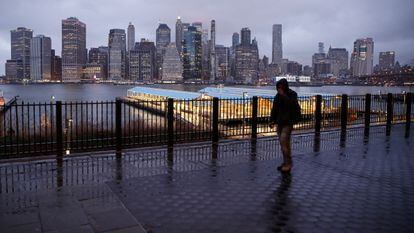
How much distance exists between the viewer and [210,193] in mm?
7109

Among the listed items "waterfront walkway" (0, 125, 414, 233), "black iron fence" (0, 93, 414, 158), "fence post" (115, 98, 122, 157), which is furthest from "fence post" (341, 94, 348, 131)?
"fence post" (115, 98, 122, 157)

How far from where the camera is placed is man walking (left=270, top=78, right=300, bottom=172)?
8.81 meters

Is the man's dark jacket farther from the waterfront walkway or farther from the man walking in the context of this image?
the waterfront walkway

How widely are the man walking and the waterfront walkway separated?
0.54 m

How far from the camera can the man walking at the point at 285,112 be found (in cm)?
881

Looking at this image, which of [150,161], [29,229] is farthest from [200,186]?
[29,229]

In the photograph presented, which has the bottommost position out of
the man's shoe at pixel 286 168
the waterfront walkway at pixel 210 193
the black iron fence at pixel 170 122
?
the waterfront walkway at pixel 210 193

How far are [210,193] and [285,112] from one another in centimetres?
291

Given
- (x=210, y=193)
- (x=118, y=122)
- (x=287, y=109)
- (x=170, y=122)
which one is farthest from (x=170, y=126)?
(x=210, y=193)

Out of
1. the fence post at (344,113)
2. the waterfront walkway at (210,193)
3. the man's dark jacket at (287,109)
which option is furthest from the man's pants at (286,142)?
the fence post at (344,113)

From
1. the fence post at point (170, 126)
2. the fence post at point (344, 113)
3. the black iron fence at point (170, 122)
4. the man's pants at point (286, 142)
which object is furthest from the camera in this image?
the fence post at point (344, 113)

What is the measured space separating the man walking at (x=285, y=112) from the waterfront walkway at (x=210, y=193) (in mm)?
537

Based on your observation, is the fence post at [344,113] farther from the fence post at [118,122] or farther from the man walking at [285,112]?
the fence post at [118,122]

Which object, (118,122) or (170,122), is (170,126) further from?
(118,122)
